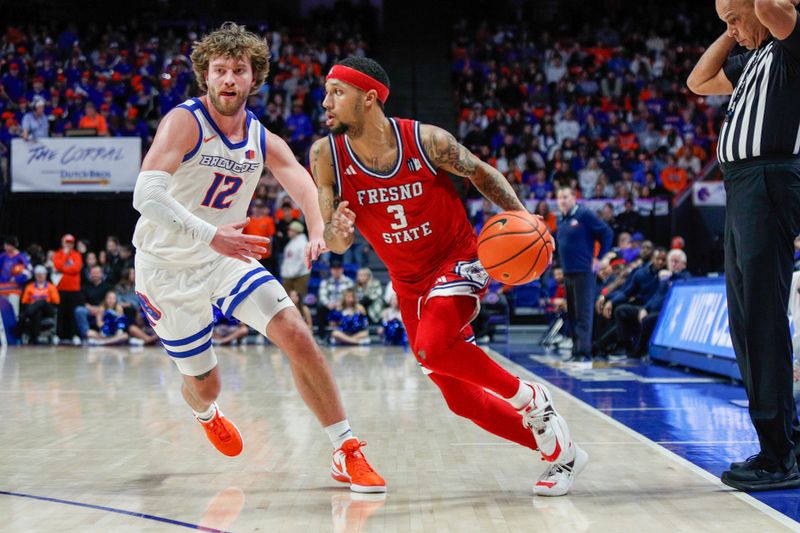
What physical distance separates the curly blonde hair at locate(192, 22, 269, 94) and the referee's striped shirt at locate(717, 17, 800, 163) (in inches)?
91.6

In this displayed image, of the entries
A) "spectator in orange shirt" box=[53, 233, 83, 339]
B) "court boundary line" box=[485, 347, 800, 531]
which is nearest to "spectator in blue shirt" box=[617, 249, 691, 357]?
"court boundary line" box=[485, 347, 800, 531]

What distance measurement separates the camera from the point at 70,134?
15836 millimetres

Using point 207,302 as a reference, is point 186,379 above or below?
below

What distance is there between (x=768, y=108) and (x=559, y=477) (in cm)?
186

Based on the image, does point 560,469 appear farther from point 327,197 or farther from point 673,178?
point 673,178

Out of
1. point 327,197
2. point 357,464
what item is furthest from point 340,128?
point 357,464

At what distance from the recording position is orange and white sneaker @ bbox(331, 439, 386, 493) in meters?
4.02

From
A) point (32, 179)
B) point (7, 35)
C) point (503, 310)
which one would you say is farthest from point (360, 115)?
point (7, 35)

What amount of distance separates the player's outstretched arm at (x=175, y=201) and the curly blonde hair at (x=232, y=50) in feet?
1.16

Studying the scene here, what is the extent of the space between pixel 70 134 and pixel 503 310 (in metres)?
8.16

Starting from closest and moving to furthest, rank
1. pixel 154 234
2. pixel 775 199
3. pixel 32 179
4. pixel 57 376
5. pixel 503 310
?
pixel 775 199, pixel 154 234, pixel 57 376, pixel 503 310, pixel 32 179

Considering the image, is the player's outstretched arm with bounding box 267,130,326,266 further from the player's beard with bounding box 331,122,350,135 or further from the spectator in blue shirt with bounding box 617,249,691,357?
the spectator in blue shirt with bounding box 617,249,691,357

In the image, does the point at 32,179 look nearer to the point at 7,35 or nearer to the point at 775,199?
the point at 7,35

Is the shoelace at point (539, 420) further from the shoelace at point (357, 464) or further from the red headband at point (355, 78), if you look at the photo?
the red headband at point (355, 78)
